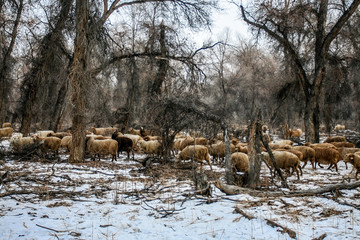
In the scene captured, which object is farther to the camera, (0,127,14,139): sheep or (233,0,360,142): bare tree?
(0,127,14,139): sheep

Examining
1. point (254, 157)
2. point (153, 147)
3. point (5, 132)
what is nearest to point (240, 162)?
point (254, 157)

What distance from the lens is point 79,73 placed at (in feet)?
33.0

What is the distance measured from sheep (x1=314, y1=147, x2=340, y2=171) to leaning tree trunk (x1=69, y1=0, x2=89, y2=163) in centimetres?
960

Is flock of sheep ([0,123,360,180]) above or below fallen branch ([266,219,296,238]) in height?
above

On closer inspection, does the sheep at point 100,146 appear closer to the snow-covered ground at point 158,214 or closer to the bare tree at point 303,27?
the snow-covered ground at point 158,214

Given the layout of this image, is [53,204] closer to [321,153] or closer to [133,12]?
[321,153]

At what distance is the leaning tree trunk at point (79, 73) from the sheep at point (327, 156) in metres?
9.60

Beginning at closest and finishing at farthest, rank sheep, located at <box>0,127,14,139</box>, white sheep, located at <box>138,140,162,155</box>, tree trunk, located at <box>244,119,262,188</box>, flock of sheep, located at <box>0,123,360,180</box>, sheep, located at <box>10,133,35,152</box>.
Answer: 1. tree trunk, located at <box>244,119,262,188</box>
2. flock of sheep, located at <box>0,123,360,180</box>
3. sheep, located at <box>10,133,35,152</box>
4. white sheep, located at <box>138,140,162,155</box>
5. sheep, located at <box>0,127,14,139</box>

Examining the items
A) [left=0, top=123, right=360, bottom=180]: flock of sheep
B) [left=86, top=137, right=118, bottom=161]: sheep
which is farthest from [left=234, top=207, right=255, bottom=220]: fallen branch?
[left=86, top=137, right=118, bottom=161]: sheep

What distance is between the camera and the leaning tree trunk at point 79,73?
33.0 feet

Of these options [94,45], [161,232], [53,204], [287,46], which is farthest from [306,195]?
[287,46]

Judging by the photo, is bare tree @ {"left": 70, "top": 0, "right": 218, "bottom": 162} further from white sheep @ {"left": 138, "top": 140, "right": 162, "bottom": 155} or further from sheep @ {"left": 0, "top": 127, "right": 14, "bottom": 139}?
sheep @ {"left": 0, "top": 127, "right": 14, "bottom": 139}

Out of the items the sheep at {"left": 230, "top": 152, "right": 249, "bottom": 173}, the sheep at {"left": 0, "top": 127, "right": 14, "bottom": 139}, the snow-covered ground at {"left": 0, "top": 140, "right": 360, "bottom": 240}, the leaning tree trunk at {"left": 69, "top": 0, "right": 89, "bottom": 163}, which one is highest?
the leaning tree trunk at {"left": 69, "top": 0, "right": 89, "bottom": 163}

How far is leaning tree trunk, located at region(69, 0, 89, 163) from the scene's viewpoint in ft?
33.0
